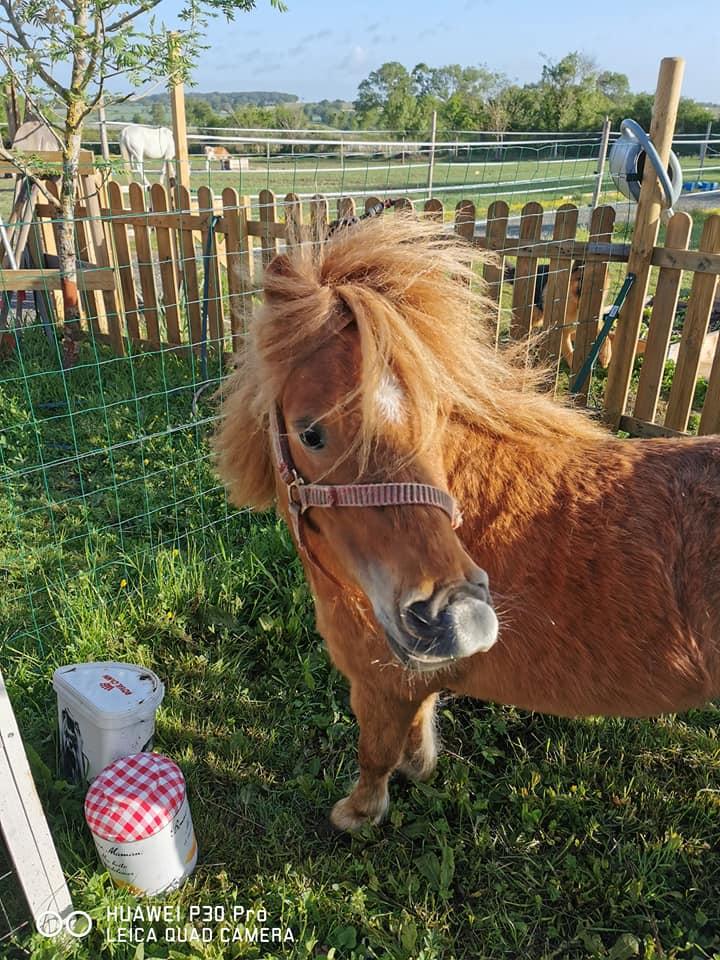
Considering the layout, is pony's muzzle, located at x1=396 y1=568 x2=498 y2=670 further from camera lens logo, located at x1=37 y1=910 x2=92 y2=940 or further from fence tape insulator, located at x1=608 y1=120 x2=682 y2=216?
fence tape insulator, located at x1=608 y1=120 x2=682 y2=216

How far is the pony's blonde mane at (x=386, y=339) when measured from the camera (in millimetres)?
1552

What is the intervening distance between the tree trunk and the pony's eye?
12.1 feet

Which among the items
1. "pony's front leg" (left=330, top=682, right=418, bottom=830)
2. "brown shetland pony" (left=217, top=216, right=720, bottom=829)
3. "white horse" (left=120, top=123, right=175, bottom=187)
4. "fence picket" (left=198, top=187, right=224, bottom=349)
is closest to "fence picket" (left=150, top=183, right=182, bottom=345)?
"fence picket" (left=198, top=187, right=224, bottom=349)

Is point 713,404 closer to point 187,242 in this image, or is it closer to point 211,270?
point 211,270

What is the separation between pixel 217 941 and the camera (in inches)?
79.9

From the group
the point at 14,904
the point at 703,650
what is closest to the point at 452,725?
the point at 703,650

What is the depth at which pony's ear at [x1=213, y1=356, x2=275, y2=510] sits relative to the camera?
1920 mm

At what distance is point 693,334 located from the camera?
14.8 feet

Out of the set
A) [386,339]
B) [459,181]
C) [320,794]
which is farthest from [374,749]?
[459,181]

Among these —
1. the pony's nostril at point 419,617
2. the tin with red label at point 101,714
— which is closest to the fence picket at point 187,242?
the tin with red label at point 101,714

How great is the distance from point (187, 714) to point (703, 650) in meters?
2.07

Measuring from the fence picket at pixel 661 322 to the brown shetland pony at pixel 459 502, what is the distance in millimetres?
2912

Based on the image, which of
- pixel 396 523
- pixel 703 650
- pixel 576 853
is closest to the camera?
pixel 396 523

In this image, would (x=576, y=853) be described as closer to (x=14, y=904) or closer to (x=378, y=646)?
(x=378, y=646)
